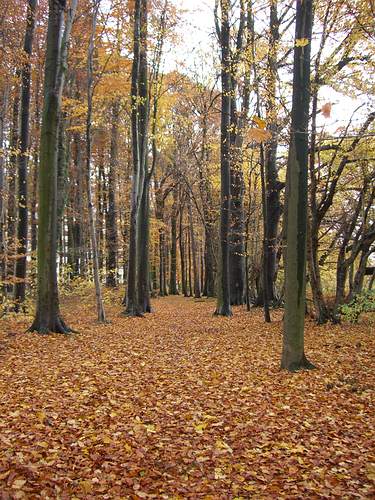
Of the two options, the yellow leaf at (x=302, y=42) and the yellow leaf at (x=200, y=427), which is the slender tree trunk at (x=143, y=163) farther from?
the yellow leaf at (x=200, y=427)

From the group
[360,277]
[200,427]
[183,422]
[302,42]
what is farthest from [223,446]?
[360,277]

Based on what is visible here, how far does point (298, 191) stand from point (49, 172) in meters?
5.97

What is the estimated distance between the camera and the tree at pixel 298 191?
6793 mm

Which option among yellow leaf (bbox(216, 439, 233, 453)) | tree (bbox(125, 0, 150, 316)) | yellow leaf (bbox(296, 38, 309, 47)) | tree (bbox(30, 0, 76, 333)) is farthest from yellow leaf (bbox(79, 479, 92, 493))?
tree (bbox(125, 0, 150, 316))

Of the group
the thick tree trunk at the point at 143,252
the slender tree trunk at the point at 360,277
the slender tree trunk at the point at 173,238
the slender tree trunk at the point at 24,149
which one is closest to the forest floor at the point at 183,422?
the slender tree trunk at the point at 360,277

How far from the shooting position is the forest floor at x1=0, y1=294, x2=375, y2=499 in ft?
12.2

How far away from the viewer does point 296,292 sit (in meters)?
6.95

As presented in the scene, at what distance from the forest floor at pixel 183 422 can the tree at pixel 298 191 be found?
0.79 meters

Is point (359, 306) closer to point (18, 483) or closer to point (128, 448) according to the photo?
point (128, 448)

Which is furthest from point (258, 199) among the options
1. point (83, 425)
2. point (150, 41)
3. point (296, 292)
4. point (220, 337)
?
point (83, 425)

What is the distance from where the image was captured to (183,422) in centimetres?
507

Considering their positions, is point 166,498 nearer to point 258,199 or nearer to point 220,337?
point 220,337

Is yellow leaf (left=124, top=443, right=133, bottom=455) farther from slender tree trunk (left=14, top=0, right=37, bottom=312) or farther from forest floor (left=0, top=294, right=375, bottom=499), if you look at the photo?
slender tree trunk (left=14, top=0, right=37, bottom=312)

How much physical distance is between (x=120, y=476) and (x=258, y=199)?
18196 millimetres
